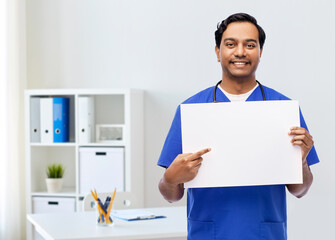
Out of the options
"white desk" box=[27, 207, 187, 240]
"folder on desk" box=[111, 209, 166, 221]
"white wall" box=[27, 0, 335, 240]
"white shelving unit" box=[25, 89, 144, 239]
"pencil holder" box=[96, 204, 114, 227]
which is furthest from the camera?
"white shelving unit" box=[25, 89, 144, 239]

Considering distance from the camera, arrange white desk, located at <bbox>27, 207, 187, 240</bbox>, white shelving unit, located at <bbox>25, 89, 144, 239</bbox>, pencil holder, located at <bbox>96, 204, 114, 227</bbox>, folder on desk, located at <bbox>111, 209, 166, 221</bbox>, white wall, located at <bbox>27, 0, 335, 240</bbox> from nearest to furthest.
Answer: white desk, located at <bbox>27, 207, 187, 240</bbox>
pencil holder, located at <bbox>96, 204, 114, 227</bbox>
folder on desk, located at <bbox>111, 209, 166, 221</bbox>
white wall, located at <bbox>27, 0, 335, 240</bbox>
white shelving unit, located at <bbox>25, 89, 144, 239</bbox>

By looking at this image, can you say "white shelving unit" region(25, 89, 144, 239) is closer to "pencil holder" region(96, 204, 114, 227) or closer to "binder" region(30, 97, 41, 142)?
"binder" region(30, 97, 41, 142)

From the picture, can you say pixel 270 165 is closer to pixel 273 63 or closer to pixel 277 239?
pixel 277 239

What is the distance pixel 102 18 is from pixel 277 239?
313cm

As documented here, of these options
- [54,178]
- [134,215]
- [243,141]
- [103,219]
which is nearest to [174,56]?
[54,178]

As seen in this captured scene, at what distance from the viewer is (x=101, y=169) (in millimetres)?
4098

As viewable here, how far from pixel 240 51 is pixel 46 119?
9.48 ft

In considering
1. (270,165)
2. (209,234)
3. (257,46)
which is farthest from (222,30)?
(209,234)

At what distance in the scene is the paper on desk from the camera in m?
1.56

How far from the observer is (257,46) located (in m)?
1.62

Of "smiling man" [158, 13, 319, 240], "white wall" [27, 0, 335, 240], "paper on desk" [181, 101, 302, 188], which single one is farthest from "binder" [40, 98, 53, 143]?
"paper on desk" [181, 101, 302, 188]

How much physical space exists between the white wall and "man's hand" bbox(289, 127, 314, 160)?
241cm

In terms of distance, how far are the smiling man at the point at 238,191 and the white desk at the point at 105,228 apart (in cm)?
103

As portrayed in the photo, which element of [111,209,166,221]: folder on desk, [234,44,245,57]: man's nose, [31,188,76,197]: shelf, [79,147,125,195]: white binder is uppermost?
[234,44,245,57]: man's nose
